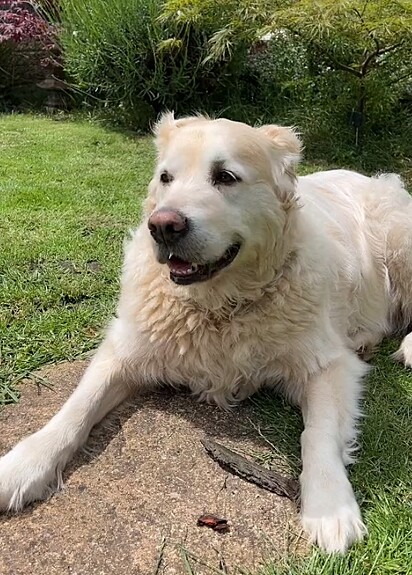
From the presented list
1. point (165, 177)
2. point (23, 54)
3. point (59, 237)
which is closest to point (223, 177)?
point (165, 177)

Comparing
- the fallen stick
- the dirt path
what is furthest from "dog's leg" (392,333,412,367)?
the fallen stick

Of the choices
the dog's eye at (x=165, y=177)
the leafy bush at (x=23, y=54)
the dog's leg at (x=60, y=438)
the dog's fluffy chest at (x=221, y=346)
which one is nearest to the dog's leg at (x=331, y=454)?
the dog's fluffy chest at (x=221, y=346)

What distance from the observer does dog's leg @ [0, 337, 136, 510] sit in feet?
6.74

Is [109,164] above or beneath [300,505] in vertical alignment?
beneath

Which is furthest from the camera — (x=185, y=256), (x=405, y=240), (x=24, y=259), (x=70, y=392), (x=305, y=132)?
(x=305, y=132)

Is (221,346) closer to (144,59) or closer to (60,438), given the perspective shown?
(60,438)

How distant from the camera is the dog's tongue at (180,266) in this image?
2.33m

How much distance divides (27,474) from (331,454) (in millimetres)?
1044

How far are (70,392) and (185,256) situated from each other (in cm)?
86

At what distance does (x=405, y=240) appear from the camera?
3396 millimetres

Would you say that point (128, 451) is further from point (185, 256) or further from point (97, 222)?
point (97, 222)

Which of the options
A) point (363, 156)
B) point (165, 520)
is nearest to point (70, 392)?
point (165, 520)

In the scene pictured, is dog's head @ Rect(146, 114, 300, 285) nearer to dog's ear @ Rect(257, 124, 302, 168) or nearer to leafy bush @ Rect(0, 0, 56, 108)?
dog's ear @ Rect(257, 124, 302, 168)

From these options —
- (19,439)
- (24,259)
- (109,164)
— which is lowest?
(109,164)
